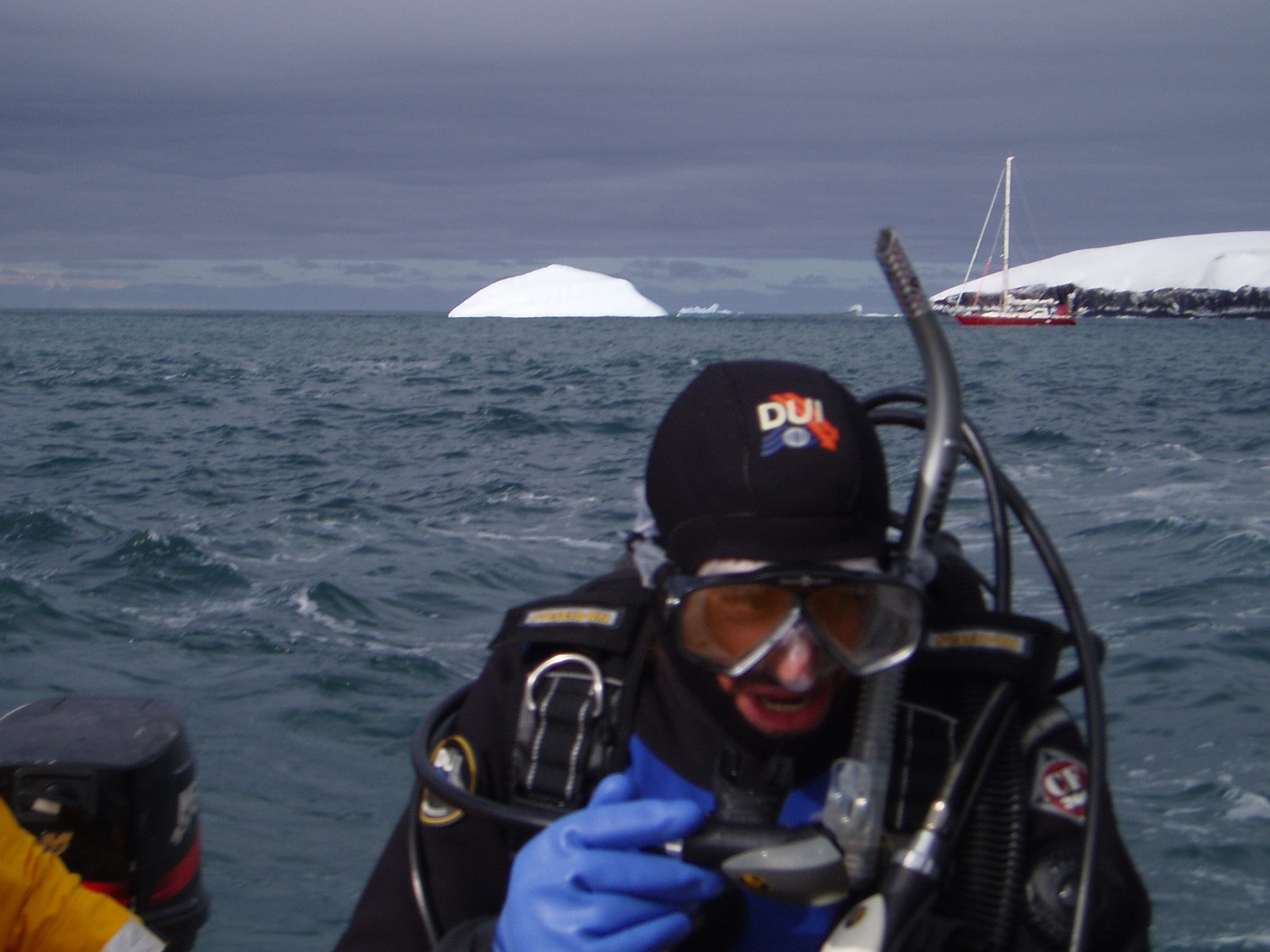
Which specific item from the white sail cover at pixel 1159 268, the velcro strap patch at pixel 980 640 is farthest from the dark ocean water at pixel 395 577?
the white sail cover at pixel 1159 268

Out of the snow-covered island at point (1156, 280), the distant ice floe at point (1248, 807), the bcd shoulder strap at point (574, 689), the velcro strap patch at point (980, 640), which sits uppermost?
the snow-covered island at point (1156, 280)

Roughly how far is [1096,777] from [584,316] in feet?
404

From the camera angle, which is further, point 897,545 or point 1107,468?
point 1107,468

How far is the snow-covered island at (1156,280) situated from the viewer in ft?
337

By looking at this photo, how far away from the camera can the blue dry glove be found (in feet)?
4.39

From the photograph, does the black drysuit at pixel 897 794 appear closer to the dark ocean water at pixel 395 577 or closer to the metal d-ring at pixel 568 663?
the metal d-ring at pixel 568 663

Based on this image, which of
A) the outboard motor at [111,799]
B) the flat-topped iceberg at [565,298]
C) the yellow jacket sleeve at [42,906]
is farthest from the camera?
the flat-topped iceberg at [565,298]

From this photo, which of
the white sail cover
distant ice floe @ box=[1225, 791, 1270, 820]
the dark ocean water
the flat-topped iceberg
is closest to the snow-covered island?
the white sail cover

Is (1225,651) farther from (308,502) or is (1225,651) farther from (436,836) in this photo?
(308,502)

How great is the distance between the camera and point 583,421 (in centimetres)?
1560

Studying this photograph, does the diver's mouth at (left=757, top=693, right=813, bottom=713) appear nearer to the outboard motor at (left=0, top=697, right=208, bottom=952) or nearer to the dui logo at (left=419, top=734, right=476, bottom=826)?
the dui logo at (left=419, top=734, right=476, bottom=826)

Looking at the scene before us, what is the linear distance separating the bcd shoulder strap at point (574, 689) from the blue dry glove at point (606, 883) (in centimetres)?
19

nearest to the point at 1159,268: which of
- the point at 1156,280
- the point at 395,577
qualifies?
the point at 1156,280

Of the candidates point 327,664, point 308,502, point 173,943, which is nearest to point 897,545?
point 173,943
